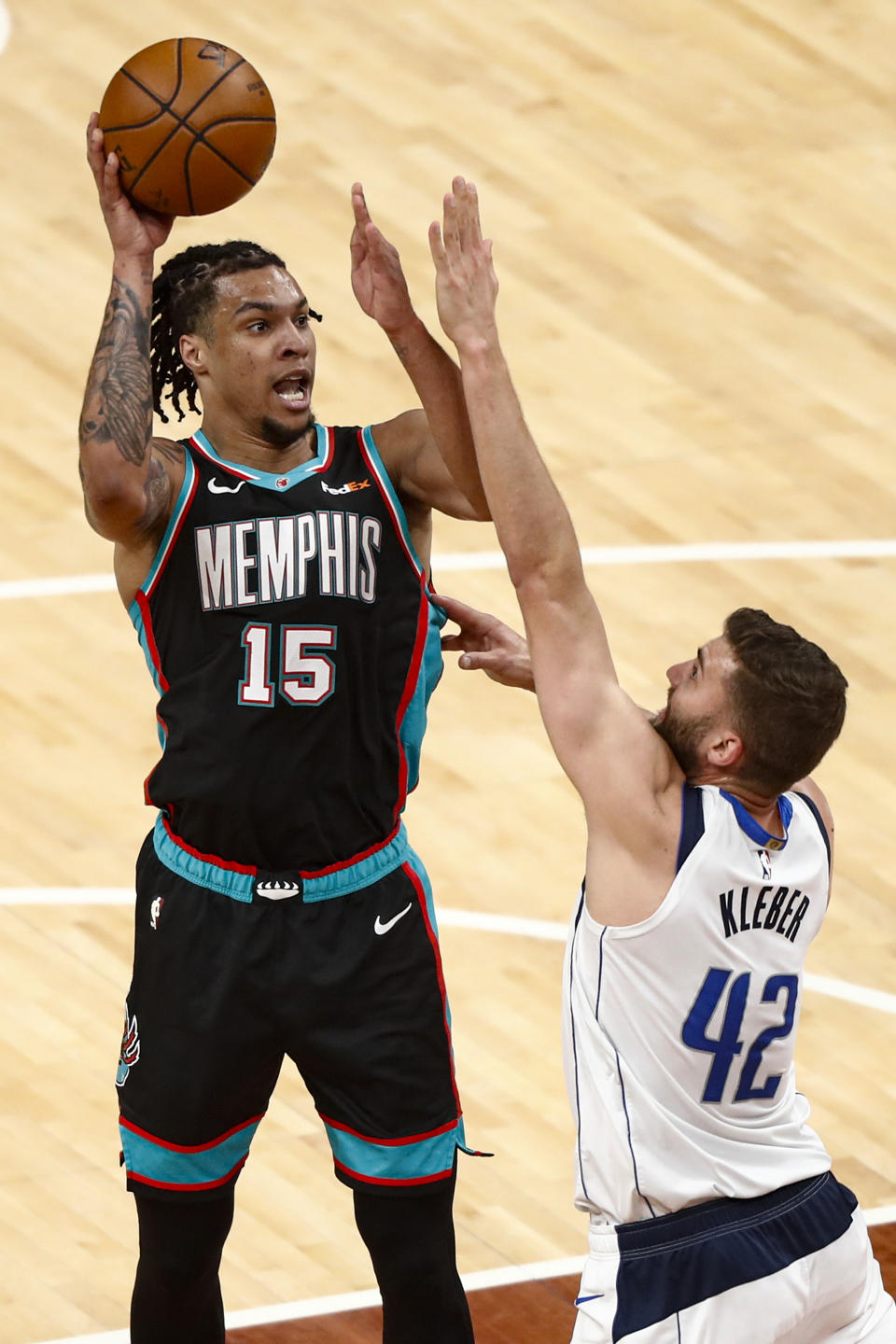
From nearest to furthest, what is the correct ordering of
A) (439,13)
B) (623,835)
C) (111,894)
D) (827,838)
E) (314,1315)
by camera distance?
(623,835), (827,838), (314,1315), (111,894), (439,13)

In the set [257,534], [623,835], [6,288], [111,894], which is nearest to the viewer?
[623,835]

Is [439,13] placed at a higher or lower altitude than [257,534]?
lower

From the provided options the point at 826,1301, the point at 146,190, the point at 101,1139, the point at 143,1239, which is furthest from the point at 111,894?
the point at 826,1301

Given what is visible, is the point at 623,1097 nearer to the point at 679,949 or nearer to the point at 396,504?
the point at 679,949

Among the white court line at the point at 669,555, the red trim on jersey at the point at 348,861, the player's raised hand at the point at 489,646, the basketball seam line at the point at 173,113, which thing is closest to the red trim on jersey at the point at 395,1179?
the red trim on jersey at the point at 348,861

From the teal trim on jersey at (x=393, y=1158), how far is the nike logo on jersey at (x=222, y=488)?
145 centimetres

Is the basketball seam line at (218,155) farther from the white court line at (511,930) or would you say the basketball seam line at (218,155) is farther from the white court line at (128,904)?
the white court line at (128,904)

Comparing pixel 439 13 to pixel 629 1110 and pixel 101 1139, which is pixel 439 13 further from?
pixel 629 1110

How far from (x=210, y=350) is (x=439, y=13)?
8246 mm

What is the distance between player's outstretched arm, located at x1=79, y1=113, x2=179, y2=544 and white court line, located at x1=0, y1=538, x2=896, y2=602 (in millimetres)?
4195

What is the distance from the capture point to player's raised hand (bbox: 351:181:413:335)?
16.0ft

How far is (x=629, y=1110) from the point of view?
4.43m

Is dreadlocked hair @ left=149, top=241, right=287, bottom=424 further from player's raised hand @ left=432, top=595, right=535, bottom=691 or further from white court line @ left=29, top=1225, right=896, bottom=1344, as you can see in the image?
white court line @ left=29, top=1225, right=896, bottom=1344

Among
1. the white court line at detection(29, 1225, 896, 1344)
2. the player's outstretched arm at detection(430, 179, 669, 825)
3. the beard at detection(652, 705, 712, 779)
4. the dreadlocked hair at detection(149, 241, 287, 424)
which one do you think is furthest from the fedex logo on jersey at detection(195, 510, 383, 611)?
the white court line at detection(29, 1225, 896, 1344)
